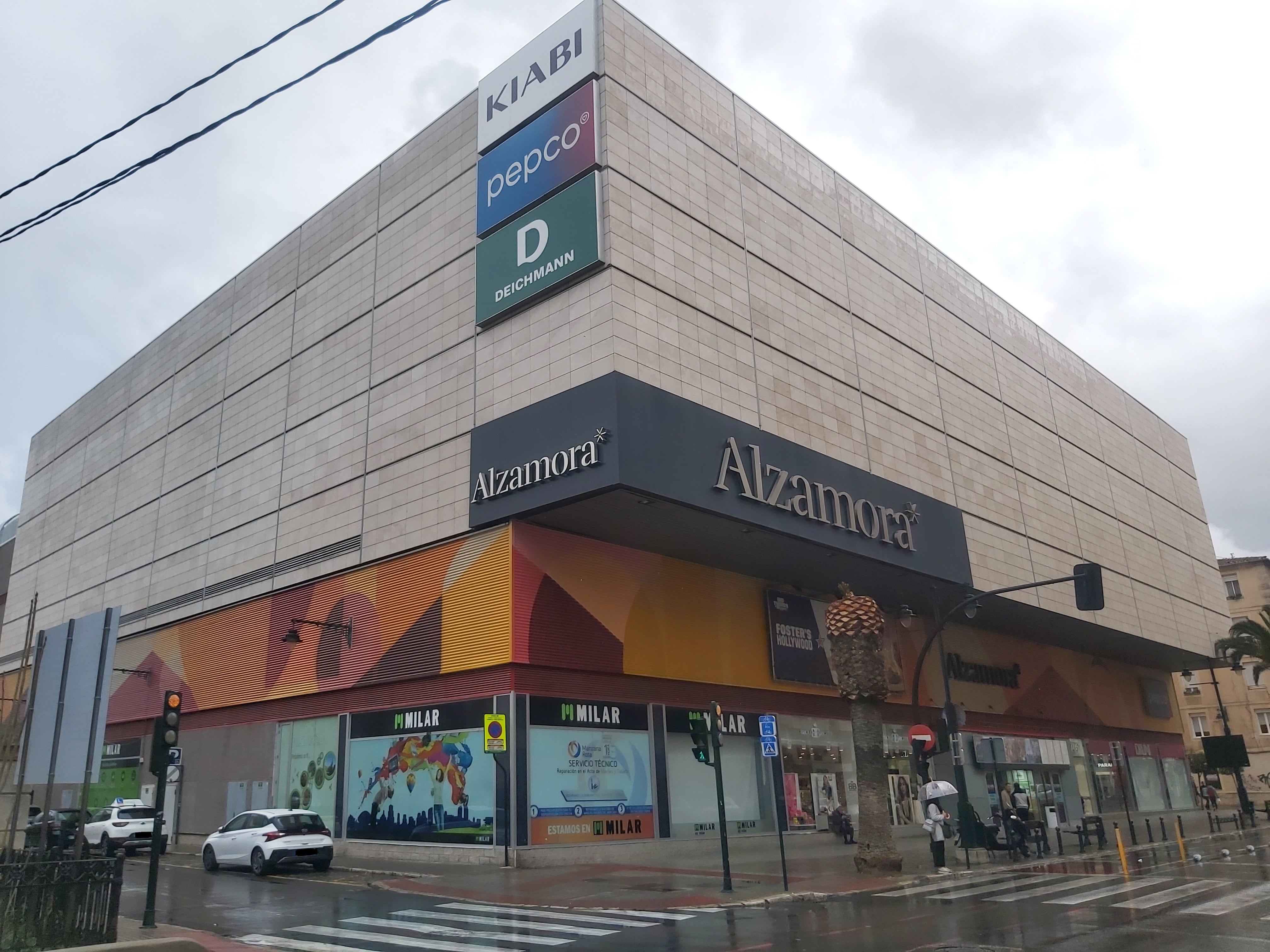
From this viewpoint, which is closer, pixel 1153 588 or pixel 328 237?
pixel 328 237

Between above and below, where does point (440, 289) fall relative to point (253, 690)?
above

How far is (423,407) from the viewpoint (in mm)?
28734

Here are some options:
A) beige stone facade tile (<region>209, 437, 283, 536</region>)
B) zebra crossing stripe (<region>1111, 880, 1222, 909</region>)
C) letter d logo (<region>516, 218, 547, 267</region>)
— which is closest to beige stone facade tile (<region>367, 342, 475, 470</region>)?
letter d logo (<region>516, 218, 547, 267</region>)

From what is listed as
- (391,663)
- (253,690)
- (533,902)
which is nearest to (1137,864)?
(533,902)

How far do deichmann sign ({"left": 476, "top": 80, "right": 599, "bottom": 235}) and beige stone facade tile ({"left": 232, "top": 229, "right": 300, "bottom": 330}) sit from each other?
12.0 meters

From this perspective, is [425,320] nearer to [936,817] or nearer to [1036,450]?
[936,817]

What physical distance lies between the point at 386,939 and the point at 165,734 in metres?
5.23

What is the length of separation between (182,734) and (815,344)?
90.1 feet

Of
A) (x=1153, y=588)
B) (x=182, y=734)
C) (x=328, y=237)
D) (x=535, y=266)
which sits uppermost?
(x=328, y=237)

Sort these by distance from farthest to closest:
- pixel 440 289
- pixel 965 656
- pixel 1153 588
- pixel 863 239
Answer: pixel 1153 588 → pixel 965 656 → pixel 863 239 → pixel 440 289

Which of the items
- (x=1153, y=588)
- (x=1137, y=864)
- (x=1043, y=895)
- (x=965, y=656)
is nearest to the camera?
(x=1043, y=895)

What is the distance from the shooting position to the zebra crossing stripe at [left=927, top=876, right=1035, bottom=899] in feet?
56.4

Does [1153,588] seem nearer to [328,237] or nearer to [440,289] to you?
[440,289]

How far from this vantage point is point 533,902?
1730 cm
